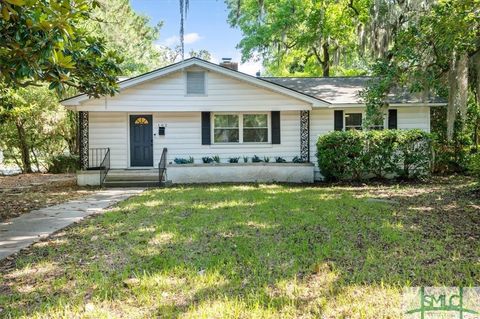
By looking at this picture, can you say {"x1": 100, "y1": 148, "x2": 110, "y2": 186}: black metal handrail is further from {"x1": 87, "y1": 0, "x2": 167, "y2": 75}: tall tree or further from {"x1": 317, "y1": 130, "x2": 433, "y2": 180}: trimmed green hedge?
{"x1": 87, "y1": 0, "x2": 167, "y2": 75}: tall tree

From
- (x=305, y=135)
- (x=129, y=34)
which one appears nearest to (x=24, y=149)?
(x=129, y=34)

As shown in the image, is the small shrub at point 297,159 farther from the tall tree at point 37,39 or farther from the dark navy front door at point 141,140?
the tall tree at point 37,39

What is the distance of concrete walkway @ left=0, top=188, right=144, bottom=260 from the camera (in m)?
5.33

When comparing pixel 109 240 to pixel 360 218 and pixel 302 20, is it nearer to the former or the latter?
pixel 360 218

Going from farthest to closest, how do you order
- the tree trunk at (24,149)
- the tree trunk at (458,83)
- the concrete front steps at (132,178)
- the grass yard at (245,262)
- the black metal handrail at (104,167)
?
the tree trunk at (24,149) → the black metal handrail at (104,167) → the concrete front steps at (132,178) → the tree trunk at (458,83) → the grass yard at (245,262)

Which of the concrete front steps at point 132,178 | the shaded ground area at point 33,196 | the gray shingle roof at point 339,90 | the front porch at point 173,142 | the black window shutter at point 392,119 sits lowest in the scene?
the shaded ground area at point 33,196

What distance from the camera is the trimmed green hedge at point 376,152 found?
449 inches

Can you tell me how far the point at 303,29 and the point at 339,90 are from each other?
8.81 meters

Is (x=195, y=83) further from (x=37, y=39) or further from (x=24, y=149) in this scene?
(x=24, y=149)

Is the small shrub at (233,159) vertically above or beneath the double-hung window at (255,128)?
beneath

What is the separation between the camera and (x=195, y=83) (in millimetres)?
13227

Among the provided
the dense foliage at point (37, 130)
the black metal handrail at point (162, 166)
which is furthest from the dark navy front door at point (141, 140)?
the dense foliage at point (37, 130)

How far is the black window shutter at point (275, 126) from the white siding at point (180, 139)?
168 mm

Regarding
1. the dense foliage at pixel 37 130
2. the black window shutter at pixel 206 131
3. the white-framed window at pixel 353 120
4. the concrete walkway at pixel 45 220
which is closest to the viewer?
the concrete walkway at pixel 45 220
